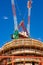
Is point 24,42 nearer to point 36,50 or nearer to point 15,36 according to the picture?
point 36,50

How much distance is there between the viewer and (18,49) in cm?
4750

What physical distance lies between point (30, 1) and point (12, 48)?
60.5 meters

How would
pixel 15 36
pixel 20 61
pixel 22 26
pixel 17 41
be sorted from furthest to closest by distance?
pixel 22 26 < pixel 15 36 < pixel 17 41 < pixel 20 61

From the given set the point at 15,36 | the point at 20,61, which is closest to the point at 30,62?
the point at 20,61

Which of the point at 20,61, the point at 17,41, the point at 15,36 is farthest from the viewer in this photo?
the point at 15,36

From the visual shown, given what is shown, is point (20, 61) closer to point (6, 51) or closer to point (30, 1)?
point (6, 51)

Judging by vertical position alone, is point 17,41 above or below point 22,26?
below

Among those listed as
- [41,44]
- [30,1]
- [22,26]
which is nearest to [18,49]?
[41,44]

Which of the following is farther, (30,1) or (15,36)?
(30,1)

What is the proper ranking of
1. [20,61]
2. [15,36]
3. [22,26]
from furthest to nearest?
1. [22,26]
2. [15,36]
3. [20,61]

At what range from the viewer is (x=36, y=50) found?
47.6 meters

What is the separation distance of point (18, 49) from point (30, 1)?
6056 cm

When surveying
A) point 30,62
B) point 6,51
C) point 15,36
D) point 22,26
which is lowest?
point 30,62

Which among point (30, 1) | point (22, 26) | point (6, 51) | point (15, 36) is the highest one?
point (30, 1)
